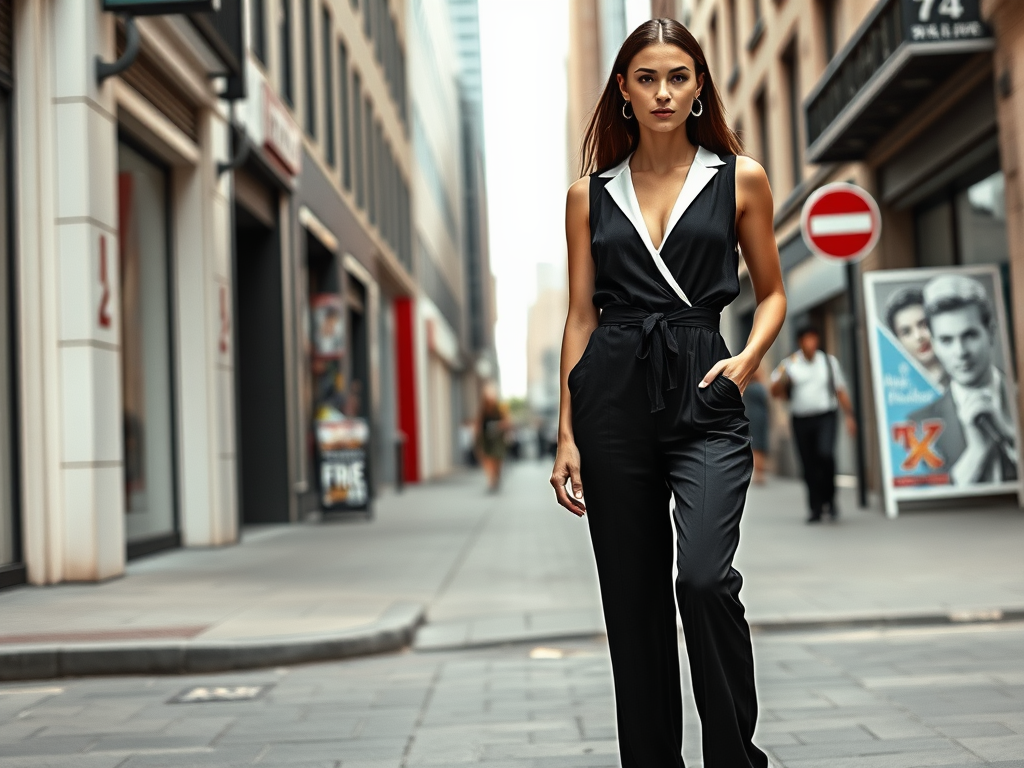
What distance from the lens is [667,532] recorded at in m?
2.97

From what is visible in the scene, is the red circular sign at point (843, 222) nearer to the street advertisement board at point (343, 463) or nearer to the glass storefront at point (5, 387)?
the street advertisement board at point (343, 463)

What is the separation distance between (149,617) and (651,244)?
5.04 meters

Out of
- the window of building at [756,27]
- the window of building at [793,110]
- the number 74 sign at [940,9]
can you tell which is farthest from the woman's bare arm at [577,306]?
the window of building at [756,27]

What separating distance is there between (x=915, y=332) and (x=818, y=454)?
1.48 m

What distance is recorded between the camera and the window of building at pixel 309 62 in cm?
1956

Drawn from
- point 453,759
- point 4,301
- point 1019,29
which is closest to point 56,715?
point 453,759

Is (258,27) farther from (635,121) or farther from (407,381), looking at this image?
(407,381)

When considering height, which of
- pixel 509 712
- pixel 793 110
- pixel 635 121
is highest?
pixel 793 110

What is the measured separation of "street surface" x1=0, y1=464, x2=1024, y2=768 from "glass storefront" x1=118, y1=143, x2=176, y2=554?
2.45 feet

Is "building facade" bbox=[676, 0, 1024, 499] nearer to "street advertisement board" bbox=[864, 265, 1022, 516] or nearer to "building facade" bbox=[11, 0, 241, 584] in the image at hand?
"street advertisement board" bbox=[864, 265, 1022, 516]

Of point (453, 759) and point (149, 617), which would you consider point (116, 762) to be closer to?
point (453, 759)

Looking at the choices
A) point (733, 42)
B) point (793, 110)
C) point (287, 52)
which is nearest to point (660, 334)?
point (287, 52)

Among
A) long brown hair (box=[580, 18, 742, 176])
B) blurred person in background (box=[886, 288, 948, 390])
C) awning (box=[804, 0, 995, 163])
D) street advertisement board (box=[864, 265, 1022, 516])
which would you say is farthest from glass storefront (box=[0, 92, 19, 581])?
blurred person in background (box=[886, 288, 948, 390])

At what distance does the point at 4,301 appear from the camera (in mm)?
→ 8789
